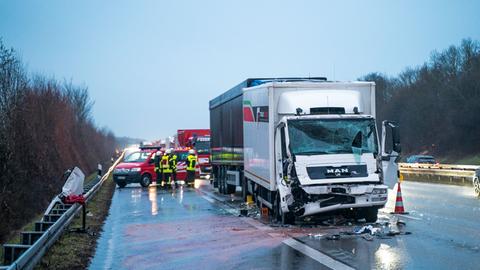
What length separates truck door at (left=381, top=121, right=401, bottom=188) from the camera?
15.7 meters

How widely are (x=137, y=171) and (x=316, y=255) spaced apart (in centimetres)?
2540

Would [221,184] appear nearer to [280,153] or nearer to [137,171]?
[137,171]

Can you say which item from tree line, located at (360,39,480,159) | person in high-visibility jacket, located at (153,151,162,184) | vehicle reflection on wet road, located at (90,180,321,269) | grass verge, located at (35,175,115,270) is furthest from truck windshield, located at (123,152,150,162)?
tree line, located at (360,39,480,159)

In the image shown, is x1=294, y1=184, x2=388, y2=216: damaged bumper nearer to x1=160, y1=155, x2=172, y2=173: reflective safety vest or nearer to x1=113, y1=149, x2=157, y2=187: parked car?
x1=160, y1=155, x2=172, y2=173: reflective safety vest

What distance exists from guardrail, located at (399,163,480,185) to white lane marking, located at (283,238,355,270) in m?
19.2

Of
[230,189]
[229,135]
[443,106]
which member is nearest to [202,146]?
[230,189]

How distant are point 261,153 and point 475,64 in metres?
59.8

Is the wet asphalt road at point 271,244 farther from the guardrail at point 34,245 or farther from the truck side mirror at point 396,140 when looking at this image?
the truck side mirror at point 396,140

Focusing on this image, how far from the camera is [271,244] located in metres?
13.2

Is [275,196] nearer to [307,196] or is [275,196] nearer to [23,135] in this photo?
[307,196]

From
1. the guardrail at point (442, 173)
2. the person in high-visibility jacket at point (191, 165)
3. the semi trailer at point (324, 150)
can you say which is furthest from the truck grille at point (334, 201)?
the person in high-visibility jacket at point (191, 165)

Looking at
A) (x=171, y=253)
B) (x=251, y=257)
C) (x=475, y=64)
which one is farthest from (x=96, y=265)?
(x=475, y=64)

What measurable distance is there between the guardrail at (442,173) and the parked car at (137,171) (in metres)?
14.0

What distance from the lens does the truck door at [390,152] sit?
15.7m
